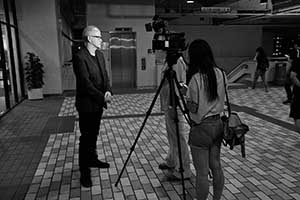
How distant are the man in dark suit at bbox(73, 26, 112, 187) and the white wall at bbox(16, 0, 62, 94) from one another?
5519mm

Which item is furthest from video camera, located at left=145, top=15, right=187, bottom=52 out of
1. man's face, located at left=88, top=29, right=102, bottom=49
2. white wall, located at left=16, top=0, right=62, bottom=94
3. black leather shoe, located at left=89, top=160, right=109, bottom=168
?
white wall, located at left=16, top=0, right=62, bottom=94

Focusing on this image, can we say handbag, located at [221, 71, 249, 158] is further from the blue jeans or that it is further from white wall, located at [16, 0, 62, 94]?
white wall, located at [16, 0, 62, 94]

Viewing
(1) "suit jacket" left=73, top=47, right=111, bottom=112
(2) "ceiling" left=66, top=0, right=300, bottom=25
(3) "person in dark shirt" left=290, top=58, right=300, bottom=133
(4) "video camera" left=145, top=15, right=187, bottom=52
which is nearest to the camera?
(4) "video camera" left=145, top=15, right=187, bottom=52

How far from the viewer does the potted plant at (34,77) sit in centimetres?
709

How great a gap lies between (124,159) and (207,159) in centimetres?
156

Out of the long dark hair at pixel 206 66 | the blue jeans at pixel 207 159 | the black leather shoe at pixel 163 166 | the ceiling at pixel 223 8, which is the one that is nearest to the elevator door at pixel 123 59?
the ceiling at pixel 223 8

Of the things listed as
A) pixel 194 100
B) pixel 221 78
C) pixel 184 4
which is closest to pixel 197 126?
pixel 194 100

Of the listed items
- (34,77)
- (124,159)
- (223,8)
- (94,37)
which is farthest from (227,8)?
(94,37)

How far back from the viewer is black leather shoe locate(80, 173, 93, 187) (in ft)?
8.44

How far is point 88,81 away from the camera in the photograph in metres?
2.37

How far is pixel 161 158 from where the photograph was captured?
10.7 feet

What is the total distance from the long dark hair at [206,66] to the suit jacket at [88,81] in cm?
100

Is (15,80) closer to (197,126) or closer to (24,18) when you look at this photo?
(24,18)

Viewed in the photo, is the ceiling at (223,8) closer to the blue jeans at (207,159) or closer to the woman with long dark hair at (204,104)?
the woman with long dark hair at (204,104)
